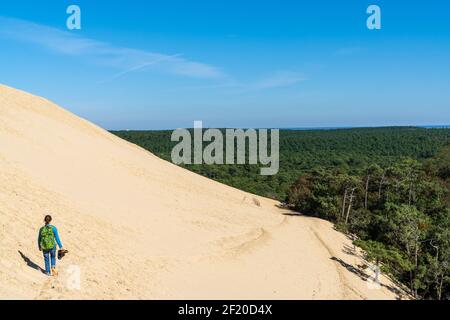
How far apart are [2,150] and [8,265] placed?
40.6 feet

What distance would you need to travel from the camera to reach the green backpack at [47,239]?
1166 cm

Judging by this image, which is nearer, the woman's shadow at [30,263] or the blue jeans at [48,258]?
the blue jeans at [48,258]

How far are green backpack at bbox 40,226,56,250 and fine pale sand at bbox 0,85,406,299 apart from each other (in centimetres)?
94

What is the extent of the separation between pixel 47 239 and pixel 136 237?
6.37m

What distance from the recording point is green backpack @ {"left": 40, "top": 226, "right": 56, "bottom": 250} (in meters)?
11.7

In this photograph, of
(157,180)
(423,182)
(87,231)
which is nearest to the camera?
(87,231)

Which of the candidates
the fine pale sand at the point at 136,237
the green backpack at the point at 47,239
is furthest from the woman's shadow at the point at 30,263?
the green backpack at the point at 47,239

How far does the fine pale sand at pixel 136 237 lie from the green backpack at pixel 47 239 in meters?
0.94

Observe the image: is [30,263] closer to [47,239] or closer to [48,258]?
Answer: [48,258]

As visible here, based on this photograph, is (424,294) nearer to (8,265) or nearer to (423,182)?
(8,265)

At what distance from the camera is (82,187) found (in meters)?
22.6

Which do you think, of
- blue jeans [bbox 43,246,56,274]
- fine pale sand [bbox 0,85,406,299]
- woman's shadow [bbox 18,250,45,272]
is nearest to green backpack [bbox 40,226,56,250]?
blue jeans [bbox 43,246,56,274]

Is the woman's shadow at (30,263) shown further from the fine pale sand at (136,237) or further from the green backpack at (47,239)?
the green backpack at (47,239)
